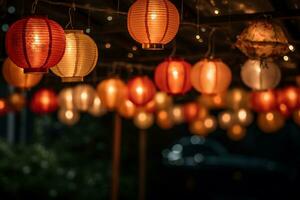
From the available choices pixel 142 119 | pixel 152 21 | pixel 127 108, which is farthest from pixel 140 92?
pixel 142 119

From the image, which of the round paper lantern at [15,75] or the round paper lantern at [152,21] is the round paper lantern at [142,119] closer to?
the round paper lantern at [15,75]

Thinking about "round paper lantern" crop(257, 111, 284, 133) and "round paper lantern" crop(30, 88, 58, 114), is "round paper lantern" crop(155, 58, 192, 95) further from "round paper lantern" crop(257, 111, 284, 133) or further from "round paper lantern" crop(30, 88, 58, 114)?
"round paper lantern" crop(257, 111, 284, 133)

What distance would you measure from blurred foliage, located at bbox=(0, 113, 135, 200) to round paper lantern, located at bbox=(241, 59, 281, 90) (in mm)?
8660

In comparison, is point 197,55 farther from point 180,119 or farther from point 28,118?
point 28,118

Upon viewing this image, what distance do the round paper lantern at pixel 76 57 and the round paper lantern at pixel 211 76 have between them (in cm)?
181

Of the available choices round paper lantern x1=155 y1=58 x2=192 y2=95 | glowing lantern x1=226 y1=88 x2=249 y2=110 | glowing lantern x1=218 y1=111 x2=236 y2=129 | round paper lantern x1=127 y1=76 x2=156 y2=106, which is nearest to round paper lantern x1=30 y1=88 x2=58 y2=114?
round paper lantern x1=127 y1=76 x2=156 y2=106

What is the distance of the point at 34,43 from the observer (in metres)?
5.30

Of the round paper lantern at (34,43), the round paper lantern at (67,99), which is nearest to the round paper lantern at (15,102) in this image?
the round paper lantern at (67,99)

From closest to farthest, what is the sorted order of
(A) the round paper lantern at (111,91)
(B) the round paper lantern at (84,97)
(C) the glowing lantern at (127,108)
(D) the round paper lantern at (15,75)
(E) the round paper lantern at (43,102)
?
(D) the round paper lantern at (15,75) < (A) the round paper lantern at (111,91) < (B) the round paper lantern at (84,97) < (E) the round paper lantern at (43,102) < (C) the glowing lantern at (127,108)

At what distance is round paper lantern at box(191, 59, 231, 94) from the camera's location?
745 centimetres

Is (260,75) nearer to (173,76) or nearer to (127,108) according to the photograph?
(173,76)

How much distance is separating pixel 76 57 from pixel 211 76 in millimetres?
2035

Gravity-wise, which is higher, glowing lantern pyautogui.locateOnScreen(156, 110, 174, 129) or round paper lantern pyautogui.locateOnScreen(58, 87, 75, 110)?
round paper lantern pyautogui.locateOnScreen(58, 87, 75, 110)

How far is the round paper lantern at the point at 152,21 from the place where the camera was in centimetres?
571
